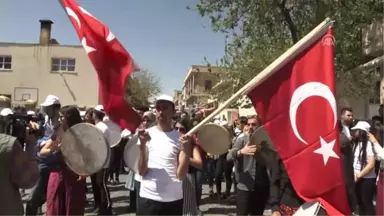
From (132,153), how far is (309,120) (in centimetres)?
Result: 161

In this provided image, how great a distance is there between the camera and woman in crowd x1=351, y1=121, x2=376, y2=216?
6969 millimetres

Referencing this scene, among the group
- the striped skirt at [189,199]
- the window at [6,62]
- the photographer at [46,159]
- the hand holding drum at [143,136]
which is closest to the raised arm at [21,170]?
the hand holding drum at [143,136]

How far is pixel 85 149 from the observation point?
4809mm

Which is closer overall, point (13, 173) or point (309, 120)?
point (13, 173)

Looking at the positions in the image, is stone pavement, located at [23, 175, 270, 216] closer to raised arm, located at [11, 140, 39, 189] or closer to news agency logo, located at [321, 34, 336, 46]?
raised arm, located at [11, 140, 39, 189]

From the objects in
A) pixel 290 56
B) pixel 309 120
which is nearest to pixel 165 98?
pixel 290 56

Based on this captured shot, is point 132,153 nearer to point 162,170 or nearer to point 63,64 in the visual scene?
point 162,170

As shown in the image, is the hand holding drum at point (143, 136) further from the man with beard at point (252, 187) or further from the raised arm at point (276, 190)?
the man with beard at point (252, 187)

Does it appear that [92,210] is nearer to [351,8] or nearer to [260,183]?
[260,183]

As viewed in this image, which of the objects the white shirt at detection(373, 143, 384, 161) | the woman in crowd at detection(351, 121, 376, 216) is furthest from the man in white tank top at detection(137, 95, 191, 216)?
the woman in crowd at detection(351, 121, 376, 216)

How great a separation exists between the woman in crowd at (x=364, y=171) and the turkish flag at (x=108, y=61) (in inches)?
133

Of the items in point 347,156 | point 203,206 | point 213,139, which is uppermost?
point 213,139

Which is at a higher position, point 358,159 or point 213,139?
point 213,139

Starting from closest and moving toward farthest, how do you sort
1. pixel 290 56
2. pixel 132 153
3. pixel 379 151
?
pixel 290 56
pixel 132 153
pixel 379 151
